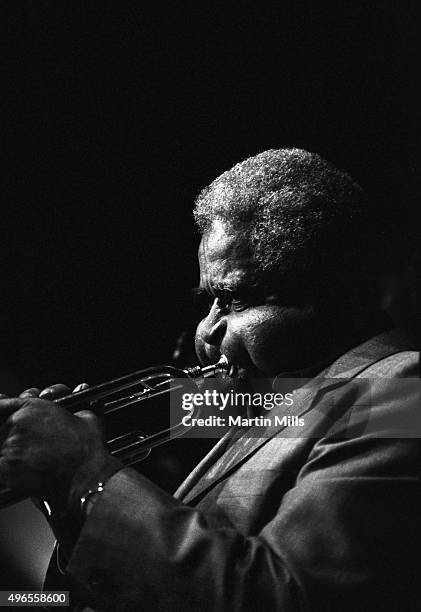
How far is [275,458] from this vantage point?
179 cm

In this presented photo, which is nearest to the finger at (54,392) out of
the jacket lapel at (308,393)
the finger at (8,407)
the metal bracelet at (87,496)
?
the finger at (8,407)

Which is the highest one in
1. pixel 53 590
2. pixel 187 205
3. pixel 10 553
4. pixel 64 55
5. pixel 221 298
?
pixel 64 55

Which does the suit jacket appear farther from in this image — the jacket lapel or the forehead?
the forehead

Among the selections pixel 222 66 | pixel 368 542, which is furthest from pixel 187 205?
pixel 368 542

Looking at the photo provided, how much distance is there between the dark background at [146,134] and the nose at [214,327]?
1075mm

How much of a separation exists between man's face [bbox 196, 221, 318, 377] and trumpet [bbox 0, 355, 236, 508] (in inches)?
3.0

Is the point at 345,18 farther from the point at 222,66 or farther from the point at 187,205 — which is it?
the point at 187,205

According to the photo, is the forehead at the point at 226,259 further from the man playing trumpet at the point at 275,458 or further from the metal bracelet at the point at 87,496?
the metal bracelet at the point at 87,496

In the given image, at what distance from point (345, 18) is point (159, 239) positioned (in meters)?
1.29

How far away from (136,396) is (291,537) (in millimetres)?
801

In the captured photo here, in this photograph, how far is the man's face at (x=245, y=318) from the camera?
1991 mm

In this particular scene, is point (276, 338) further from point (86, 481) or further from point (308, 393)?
point (86, 481)

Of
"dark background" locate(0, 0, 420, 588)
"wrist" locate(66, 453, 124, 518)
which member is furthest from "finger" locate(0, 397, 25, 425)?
"dark background" locate(0, 0, 420, 588)

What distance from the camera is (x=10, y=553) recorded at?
3.06 metres
